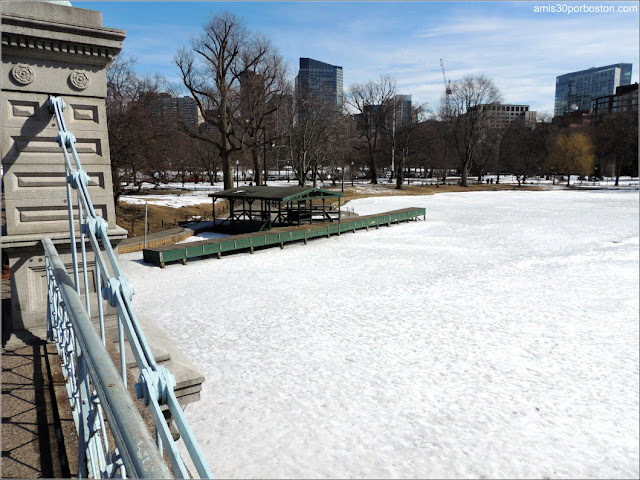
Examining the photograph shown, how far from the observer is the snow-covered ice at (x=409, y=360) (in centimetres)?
730

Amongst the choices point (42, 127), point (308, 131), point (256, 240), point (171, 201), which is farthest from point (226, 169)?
point (42, 127)

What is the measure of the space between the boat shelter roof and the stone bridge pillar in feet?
65.3

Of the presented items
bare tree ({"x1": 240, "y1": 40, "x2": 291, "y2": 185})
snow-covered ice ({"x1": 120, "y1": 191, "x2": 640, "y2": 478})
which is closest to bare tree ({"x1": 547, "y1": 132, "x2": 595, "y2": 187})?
bare tree ({"x1": 240, "y1": 40, "x2": 291, "y2": 185})

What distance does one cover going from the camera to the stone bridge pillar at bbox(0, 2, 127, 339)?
5535 mm

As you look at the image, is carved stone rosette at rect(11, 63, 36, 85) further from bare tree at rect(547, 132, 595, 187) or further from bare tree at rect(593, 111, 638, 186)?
bare tree at rect(593, 111, 638, 186)

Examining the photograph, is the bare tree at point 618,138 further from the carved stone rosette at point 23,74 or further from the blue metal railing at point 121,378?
the blue metal railing at point 121,378

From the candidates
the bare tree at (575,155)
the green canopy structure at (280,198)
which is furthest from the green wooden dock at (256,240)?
the bare tree at (575,155)

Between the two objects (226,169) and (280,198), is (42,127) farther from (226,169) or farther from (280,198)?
(226,169)

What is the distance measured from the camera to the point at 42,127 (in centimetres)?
575

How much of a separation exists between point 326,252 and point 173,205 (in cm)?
1729

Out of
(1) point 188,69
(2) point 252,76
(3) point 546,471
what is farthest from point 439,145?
A: (3) point 546,471

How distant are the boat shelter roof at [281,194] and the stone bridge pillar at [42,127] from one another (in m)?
19.9

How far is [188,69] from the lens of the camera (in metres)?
38.5

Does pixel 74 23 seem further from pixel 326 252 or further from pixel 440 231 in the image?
pixel 440 231
